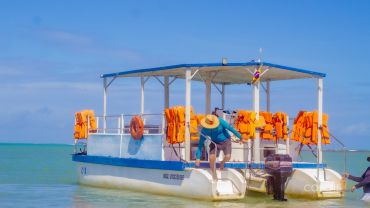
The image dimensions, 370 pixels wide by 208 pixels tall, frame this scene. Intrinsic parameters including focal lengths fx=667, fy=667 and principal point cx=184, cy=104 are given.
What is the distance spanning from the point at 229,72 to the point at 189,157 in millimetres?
3537

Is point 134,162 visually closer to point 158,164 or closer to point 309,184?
point 158,164

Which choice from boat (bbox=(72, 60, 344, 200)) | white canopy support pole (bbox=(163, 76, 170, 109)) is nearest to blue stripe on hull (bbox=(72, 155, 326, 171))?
boat (bbox=(72, 60, 344, 200))

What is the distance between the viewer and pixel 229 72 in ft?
63.6

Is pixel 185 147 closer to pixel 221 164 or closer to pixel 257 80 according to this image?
pixel 221 164

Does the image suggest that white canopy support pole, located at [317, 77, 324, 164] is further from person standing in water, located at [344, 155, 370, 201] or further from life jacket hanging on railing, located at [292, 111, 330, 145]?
person standing in water, located at [344, 155, 370, 201]

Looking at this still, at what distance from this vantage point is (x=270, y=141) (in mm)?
19312

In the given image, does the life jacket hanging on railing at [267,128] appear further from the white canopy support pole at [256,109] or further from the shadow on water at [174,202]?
the shadow on water at [174,202]

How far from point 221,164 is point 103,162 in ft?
15.6

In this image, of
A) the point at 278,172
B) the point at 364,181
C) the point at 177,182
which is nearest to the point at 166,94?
the point at 177,182

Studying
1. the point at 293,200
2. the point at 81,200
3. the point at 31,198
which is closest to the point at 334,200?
the point at 293,200

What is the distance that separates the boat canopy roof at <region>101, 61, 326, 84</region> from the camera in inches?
684

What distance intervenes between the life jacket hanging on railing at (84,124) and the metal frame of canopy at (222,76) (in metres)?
0.82

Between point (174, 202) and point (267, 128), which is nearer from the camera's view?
point (174, 202)

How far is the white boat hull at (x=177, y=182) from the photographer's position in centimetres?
1612
